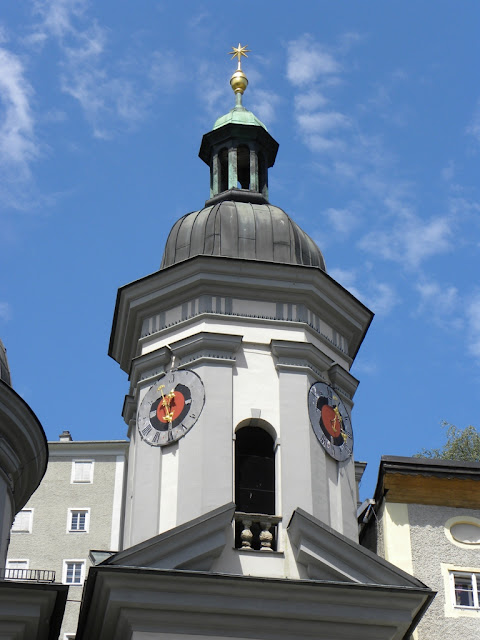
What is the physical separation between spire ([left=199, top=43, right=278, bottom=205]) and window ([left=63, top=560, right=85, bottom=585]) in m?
13.0

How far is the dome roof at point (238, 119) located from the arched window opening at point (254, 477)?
6.65m

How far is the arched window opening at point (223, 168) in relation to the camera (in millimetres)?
25594

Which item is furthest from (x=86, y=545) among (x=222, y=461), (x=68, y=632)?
(x=222, y=461)

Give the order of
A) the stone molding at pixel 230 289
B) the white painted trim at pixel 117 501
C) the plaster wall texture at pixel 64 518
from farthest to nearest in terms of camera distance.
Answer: the white painted trim at pixel 117 501
the plaster wall texture at pixel 64 518
the stone molding at pixel 230 289

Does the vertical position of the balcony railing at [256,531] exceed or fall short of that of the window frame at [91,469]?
it falls short

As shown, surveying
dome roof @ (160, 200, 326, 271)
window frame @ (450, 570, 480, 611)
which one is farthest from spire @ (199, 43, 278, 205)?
window frame @ (450, 570, 480, 611)

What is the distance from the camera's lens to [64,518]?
37406mm

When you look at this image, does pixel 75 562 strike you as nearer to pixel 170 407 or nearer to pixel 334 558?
pixel 170 407

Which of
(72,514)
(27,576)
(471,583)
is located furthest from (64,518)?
(471,583)

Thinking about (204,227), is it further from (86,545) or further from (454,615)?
(86,545)

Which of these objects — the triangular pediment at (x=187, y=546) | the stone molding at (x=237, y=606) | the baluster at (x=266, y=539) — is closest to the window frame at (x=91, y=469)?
the baluster at (x=266, y=539)

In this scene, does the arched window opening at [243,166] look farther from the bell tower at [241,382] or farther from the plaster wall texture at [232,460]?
the plaster wall texture at [232,460]

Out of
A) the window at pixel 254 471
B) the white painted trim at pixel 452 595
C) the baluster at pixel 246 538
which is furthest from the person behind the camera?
the white painted trim at pixel 452 595

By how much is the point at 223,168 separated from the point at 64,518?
1439 cm
